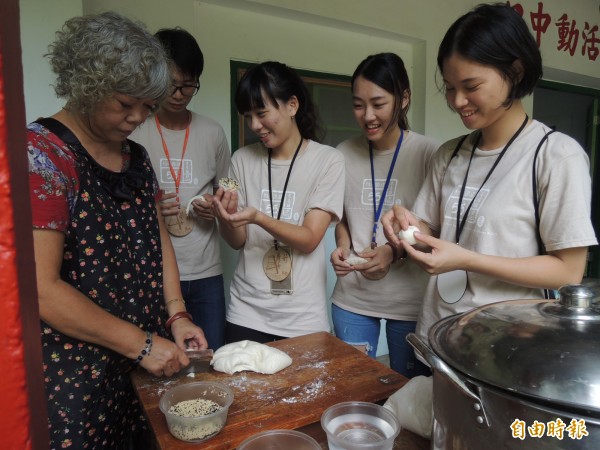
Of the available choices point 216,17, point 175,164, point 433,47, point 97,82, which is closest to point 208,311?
point 175,164

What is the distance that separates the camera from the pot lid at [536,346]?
53 centimetres

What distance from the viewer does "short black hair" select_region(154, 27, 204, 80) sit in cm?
185

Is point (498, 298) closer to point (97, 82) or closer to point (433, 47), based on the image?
point (97, 82)

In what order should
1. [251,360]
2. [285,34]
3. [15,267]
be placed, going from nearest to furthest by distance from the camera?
[15,267] < [251,360] < [285,34]

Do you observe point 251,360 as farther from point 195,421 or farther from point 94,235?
point 94,235

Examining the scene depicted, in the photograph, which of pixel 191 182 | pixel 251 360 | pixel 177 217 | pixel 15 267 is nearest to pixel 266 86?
pixel 191 182

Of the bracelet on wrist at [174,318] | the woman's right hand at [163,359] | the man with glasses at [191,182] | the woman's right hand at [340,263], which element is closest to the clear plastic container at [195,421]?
the woman's right hand at [163,359]

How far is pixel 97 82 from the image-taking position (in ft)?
3.44

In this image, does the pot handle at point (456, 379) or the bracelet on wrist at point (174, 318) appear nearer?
the pot handle at point (456, 379)

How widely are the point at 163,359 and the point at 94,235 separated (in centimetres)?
37

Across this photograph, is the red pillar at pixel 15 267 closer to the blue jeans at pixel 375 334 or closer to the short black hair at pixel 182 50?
the blue jeans at pixel 375 334

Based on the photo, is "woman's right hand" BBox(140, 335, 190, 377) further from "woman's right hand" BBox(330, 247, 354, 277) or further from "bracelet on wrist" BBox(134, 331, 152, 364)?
"woman's right hand" BBox(330, 247, 354, 277)

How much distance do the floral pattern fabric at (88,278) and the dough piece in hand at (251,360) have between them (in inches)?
10.0

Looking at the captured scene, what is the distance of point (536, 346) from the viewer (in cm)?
59
